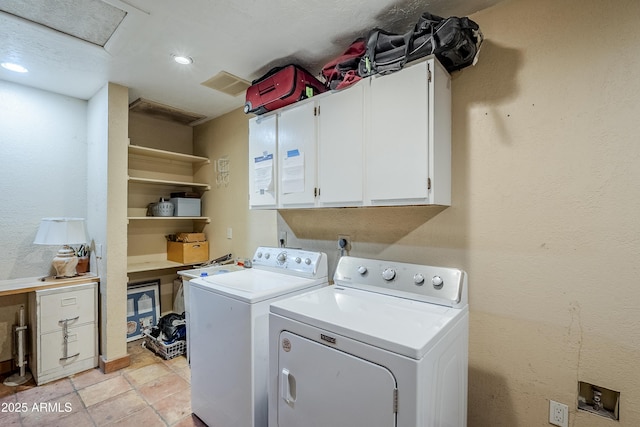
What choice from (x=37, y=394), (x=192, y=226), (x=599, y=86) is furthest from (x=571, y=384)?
(x=192, y=226)

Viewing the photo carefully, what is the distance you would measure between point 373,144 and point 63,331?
294 cm

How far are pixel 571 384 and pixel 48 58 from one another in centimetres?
375

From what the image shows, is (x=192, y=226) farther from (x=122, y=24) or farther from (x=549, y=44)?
(x=549, y=44)

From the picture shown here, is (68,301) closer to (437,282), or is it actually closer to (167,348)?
(167,348)

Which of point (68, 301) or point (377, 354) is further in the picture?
point (68, 301)

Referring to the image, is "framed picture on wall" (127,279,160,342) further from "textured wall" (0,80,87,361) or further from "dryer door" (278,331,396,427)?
"dryer door" (278,331,396,427)

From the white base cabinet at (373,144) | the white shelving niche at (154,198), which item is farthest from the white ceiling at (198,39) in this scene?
the white shelving niche at (154,198)

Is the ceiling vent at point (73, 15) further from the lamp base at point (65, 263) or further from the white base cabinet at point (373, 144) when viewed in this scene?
the lamp base at point (65, 263)

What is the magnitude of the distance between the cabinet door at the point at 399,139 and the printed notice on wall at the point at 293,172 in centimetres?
51

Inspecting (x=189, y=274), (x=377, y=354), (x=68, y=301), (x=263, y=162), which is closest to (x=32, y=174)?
(x=68, y=301)

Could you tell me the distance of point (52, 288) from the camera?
2428 mm

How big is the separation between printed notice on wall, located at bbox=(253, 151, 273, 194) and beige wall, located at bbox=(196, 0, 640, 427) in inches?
45.2

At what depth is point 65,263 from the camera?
260 cm

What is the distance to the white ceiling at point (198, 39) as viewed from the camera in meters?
1.59
